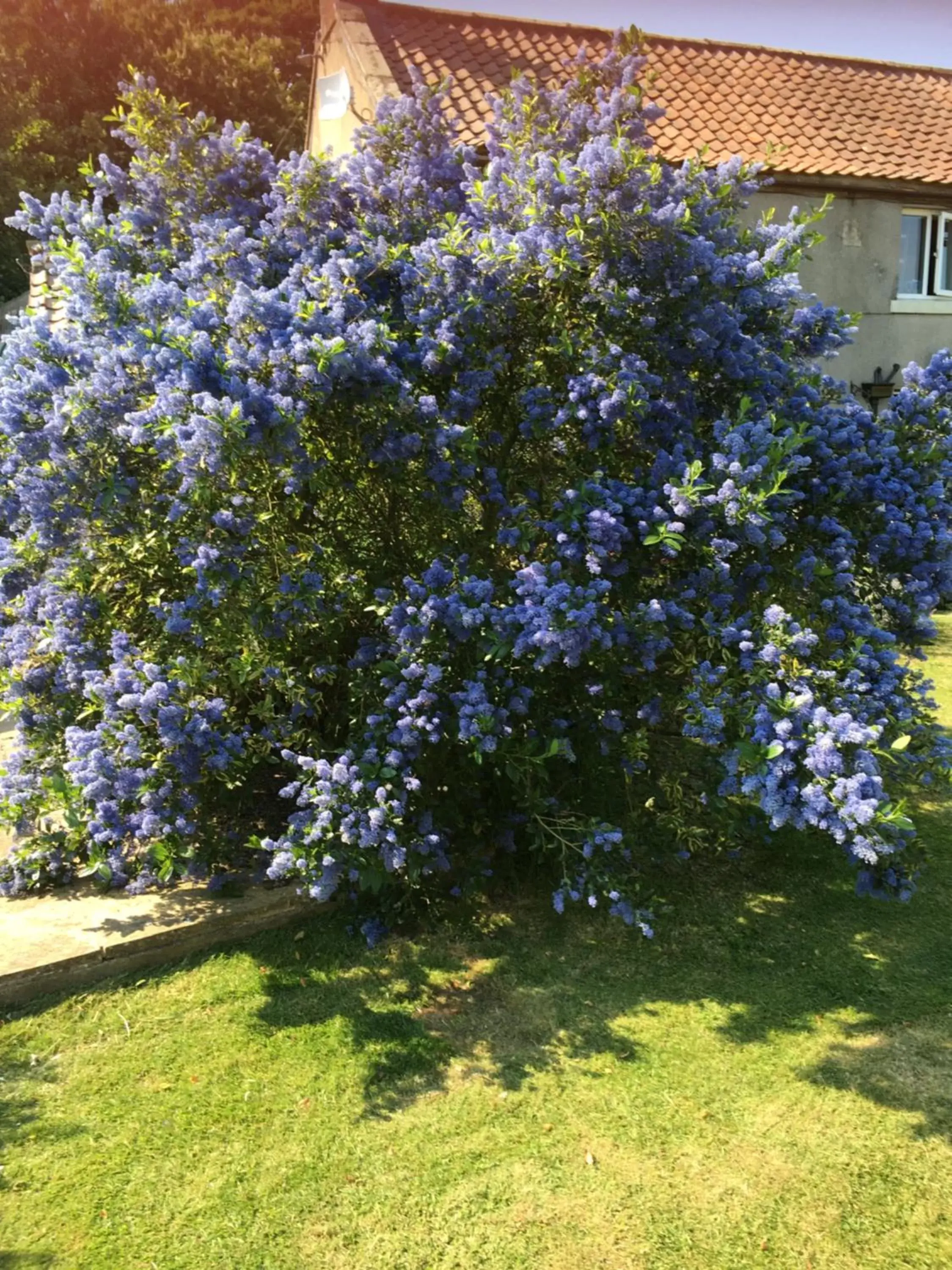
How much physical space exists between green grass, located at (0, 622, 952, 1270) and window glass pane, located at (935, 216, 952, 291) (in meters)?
10.3

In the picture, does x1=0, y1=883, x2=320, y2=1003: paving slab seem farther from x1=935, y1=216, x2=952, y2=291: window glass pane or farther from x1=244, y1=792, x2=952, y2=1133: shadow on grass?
x1=935, y1=216, x2=952, y2=291: window glass pane

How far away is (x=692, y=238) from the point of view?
405cm

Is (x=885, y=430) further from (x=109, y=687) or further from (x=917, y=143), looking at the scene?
(x=917, y=143)

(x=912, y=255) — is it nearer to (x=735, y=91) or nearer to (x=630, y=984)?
(x=735, y=91)

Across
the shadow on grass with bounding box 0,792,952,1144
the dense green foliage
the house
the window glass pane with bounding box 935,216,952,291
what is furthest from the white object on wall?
the dense green foliage

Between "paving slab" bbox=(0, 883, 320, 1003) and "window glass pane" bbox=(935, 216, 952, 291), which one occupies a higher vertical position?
"window glass pane" bbox=(935, 216, 952, 291)

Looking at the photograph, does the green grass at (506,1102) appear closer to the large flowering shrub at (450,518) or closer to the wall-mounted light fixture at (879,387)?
Answer: the large flowering shrub at (450,518)

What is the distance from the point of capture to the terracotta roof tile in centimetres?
1090

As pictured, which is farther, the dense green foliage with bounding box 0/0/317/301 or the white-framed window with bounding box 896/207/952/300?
the dense green foliage with bounding box 0/0/317/301

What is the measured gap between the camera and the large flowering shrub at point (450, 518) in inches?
145

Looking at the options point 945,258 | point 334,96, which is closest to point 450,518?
point 334,96

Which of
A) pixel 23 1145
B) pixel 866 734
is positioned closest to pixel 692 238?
pixel 866 734

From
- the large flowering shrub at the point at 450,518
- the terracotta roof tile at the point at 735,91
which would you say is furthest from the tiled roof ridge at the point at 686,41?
the large flowering shrub at the point at 450,518

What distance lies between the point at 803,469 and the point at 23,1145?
13.3 ft
